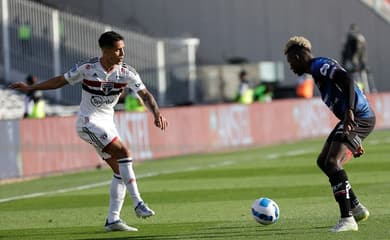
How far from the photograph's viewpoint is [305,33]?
4412 centimetres

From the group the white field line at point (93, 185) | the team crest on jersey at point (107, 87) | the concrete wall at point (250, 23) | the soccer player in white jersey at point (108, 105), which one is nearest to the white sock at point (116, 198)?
the soccer player in white jersey at point (108, 105)

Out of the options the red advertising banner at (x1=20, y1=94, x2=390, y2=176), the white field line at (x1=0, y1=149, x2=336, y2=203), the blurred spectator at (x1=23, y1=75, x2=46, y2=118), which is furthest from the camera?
the blurred spectator at (x1=23, y1=75, x2=46, y2=118)

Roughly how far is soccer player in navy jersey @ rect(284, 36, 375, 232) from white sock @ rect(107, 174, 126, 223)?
2.24 metres

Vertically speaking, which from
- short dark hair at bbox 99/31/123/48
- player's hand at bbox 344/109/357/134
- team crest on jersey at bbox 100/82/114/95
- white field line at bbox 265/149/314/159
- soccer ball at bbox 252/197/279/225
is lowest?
white field line at bbox 265/149/314/159

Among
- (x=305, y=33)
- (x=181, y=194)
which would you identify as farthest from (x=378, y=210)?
(x=305, y=33)

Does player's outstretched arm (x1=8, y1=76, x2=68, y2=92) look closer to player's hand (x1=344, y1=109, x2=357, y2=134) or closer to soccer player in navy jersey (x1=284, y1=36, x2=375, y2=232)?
soccer player in navy jersey (x1=284, y1=36, x2=375, y2=232)

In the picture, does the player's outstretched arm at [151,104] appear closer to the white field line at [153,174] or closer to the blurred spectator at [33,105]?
the white field line at [153,174]

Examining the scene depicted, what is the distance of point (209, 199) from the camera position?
16.0 m

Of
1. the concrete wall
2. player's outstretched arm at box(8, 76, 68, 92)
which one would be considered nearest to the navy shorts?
player's outstretched arm at box(8, 76, 68, 92)

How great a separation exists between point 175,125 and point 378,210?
13.0m

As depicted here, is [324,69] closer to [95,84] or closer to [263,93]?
[95,84]

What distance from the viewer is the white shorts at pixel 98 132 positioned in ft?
41.8

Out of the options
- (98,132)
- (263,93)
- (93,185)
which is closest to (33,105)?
(93,185)

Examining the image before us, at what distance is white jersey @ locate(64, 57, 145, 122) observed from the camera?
12.6 m
